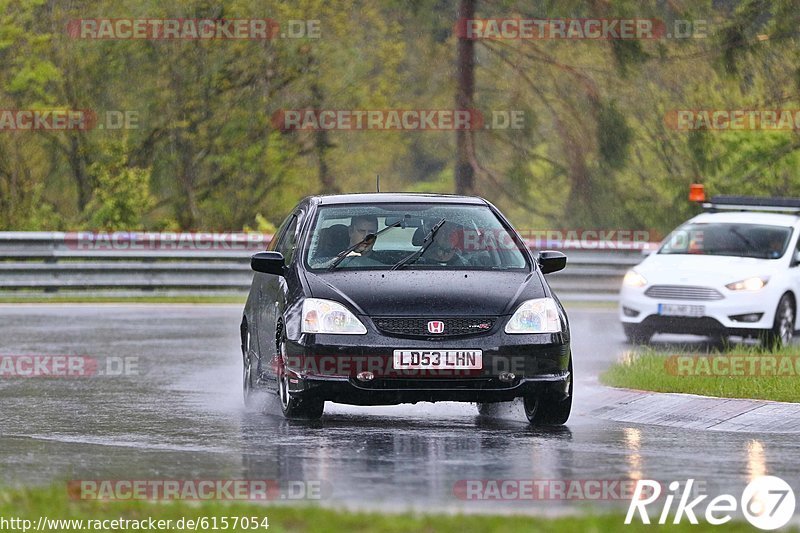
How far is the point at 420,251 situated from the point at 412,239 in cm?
26

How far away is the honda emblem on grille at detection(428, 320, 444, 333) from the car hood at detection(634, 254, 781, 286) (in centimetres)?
896

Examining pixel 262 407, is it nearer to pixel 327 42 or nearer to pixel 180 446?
pixel 180 446

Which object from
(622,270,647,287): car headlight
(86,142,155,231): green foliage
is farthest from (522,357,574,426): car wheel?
(86,142,155,231): green foliage

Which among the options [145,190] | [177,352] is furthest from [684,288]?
[145,190]

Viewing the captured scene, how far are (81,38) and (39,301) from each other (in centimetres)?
1199

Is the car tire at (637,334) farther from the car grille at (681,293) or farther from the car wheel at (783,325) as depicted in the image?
the car wheel at (783,325)

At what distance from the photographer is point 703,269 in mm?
20516

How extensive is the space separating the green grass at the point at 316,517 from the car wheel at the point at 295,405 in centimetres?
376

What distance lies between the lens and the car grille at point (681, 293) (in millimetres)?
20188

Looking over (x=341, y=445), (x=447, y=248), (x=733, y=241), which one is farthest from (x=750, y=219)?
(x=341, y=445)

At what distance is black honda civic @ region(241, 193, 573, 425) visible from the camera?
38.7 ft

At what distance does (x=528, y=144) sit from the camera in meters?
36.2

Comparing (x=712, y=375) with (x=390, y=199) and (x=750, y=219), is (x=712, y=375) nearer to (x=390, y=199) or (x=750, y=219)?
(x=390, y=199)

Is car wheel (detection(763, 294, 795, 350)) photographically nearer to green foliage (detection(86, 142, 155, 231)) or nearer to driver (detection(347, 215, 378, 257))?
driver (detection(347, 215, 378, 257))
